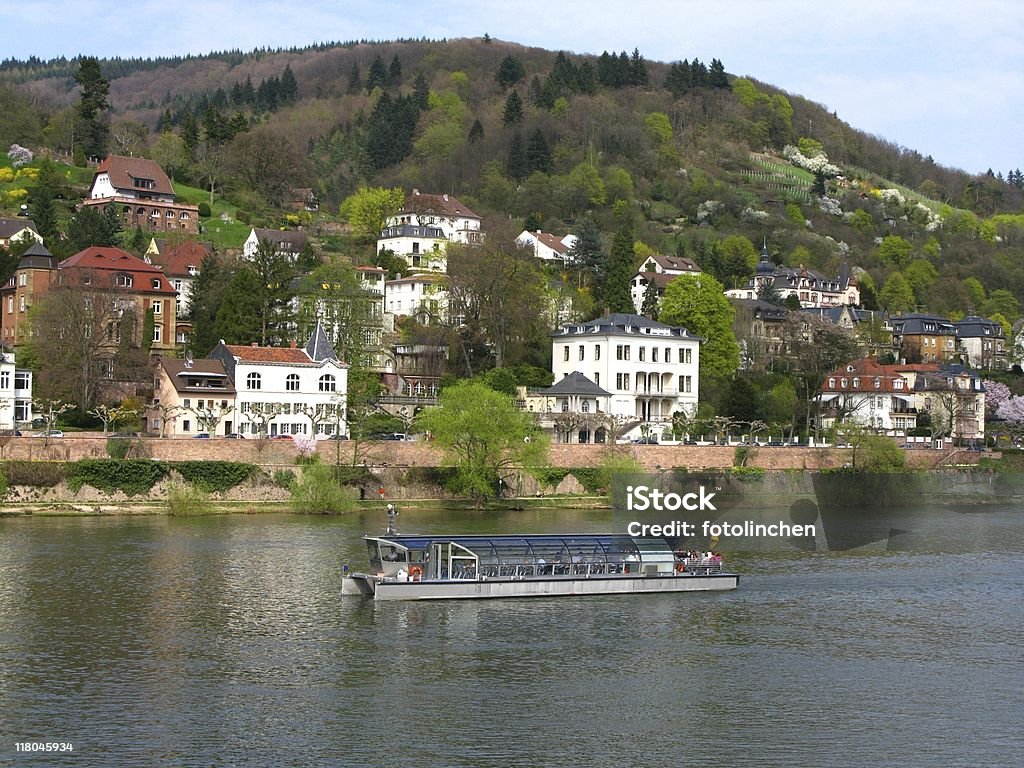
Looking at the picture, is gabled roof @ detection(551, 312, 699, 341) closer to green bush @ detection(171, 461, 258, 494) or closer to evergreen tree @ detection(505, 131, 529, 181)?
green bush @ detection(171, 461, 258, 494)

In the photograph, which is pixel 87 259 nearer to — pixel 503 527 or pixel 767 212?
pixel 503 527

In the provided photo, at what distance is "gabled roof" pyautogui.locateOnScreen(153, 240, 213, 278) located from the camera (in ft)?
381

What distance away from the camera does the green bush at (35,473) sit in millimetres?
71875

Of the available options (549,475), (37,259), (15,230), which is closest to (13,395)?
(37,259)

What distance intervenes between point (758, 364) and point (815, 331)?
8200 millimetres

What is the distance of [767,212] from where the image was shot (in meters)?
196

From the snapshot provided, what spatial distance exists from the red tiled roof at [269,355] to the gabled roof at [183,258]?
2365 centimetres

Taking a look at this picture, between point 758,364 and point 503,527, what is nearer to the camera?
point 503,527

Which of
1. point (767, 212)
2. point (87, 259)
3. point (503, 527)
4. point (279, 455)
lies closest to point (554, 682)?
point (503, 527)

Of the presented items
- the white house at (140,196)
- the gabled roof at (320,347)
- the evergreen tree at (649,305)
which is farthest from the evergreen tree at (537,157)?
the gabled roof at (320,347)

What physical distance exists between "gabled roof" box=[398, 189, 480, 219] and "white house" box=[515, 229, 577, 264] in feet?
21.6

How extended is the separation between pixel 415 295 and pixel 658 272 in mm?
33296

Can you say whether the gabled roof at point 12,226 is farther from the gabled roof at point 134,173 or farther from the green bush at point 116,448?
the green bush at point 116,448

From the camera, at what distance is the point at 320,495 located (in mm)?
75375
